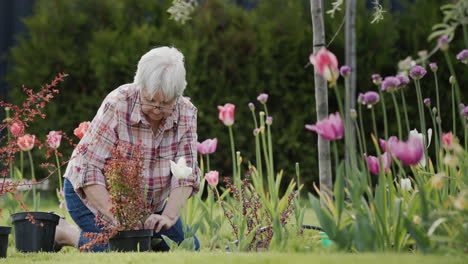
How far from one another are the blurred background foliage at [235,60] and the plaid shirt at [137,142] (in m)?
2.43

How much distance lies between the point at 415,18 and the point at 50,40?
365 cm

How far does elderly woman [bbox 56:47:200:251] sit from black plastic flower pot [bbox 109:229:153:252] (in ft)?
0.40

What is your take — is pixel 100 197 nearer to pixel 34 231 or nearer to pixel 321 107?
pixel 34 231


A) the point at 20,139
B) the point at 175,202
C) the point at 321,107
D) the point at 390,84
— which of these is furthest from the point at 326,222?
the point at 20,139

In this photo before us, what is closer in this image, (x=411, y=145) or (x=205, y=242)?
(x=411, y=145)

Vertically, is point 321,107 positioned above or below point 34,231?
above

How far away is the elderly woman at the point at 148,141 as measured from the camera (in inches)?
116

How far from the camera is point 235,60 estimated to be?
5867 mm

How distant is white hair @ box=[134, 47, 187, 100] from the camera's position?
2.87 m

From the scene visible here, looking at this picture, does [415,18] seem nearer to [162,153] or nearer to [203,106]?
[203,106]

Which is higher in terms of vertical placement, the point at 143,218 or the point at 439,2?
the point at 439,2

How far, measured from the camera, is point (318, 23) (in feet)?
10.1

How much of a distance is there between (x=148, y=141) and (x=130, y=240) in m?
0.60

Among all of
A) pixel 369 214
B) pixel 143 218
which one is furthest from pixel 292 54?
pixel 369 214
